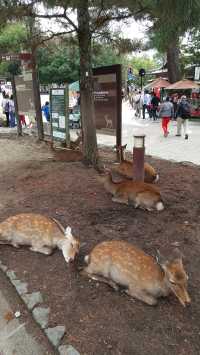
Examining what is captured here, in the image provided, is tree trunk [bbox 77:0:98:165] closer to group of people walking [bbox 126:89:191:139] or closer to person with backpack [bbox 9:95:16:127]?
group of people walking [bbox 126:89:191:139]

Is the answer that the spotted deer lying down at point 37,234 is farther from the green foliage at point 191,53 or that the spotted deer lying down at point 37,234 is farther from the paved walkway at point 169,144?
the green foliage at point 191,53

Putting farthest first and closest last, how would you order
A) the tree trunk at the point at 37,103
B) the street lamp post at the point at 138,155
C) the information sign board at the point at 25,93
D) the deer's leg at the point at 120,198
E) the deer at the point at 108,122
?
the information sign board at the point at 25,93 → the tree trunk at the point at 37,103 → the deer at the point at 108,122 → the street lamp post at the point at 138,155 → the deer's leg at the point at 120,198

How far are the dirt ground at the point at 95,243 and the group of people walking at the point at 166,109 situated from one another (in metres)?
5.15


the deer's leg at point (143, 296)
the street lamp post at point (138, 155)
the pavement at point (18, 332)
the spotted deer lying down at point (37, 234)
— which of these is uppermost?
the street lamp post at point (138, 155)

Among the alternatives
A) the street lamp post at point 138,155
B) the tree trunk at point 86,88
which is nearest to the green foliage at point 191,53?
the tree trunk at point 86,88

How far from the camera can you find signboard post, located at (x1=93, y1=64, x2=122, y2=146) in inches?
276

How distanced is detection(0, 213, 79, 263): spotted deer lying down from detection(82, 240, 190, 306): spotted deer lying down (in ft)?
1.53

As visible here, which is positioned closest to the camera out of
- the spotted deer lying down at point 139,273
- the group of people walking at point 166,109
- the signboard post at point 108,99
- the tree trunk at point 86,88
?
the spotted deer lying down at point 139,273

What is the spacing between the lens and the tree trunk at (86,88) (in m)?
6.00

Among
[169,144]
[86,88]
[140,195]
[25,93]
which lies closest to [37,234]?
[140,195]

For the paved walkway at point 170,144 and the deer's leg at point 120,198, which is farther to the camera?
the paved walkway at point 170,144

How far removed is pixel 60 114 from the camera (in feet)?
27.6

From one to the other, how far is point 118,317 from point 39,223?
138cm

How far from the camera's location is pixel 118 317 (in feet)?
8.69
